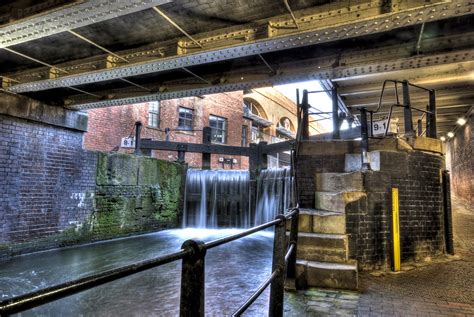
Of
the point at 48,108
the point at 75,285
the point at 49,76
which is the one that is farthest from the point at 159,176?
the point at 75,285

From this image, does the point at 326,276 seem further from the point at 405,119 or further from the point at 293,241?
the point at 405,119

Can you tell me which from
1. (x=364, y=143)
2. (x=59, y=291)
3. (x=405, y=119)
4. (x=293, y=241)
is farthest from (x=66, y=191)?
(x=405, y=119)

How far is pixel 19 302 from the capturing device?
72cm

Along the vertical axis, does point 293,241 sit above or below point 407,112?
below

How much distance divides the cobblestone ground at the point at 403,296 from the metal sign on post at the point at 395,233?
19cm

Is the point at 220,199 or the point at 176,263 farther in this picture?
the point at 220,199

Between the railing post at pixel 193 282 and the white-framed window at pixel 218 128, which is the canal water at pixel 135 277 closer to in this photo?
the railing post at pixel 193 282

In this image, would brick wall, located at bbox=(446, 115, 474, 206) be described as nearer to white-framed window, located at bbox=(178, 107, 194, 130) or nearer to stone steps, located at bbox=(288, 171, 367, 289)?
stone steps, located at bbox=(288, 171, 367, 289)

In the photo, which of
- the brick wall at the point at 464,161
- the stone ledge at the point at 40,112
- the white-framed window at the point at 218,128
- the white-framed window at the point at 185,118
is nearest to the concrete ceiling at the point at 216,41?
the stone ledge at the point at 40,112

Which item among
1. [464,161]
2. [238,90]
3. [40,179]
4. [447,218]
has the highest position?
[238,90]

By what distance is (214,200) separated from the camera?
34.9 feet

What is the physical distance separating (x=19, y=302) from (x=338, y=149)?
19.7ft

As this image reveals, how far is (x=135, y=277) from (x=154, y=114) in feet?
39.8

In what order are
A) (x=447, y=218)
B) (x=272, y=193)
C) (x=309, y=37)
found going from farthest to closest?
(x=272, y=193) → (x=447, y=218) → (x=309, y=37)
